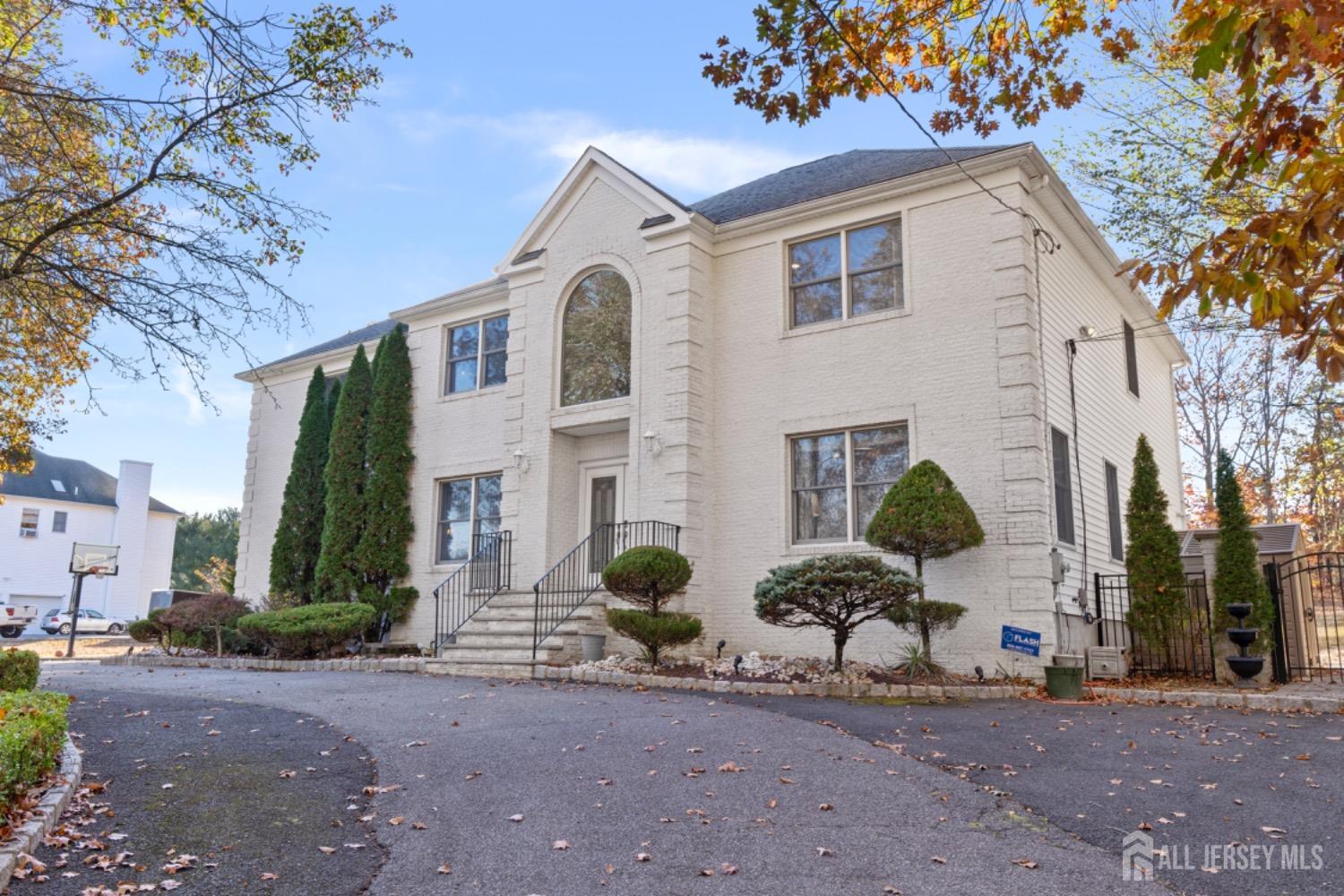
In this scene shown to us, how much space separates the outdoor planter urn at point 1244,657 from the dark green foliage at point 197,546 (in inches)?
2017

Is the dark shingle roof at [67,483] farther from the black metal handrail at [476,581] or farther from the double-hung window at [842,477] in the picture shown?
the double-hung window at [842,477]

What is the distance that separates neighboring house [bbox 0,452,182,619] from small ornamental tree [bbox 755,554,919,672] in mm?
37245

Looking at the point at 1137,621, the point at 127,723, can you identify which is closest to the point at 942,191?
the point at 1137,621

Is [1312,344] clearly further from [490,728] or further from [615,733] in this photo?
[490,728]

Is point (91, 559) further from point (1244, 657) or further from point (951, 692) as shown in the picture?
point (1244, 657)

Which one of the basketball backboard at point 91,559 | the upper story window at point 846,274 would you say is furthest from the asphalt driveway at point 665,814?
the basketball backboard at point 91,559

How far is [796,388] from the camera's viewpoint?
1352cm

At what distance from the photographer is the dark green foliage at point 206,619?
16.0 metres

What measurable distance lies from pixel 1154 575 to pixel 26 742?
11856 mm

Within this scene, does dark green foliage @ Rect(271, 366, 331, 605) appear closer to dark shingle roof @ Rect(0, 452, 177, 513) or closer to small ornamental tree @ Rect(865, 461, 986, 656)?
small ornamental tree @ Rect(865, 461, 986, 656)

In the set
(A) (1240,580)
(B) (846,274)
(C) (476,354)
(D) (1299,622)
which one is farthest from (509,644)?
(D) (1299,622)

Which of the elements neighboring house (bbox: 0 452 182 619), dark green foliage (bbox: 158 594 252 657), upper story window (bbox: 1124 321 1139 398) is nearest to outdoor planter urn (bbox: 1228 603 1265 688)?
upper story window (bbox: 1124 321 1139 398)

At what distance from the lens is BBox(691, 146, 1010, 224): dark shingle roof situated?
13.3m

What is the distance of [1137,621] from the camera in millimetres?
12281
